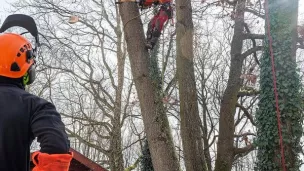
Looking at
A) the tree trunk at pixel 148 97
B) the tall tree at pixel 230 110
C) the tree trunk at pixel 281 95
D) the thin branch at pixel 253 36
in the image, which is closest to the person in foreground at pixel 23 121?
the tree trunk at pixel 148 97

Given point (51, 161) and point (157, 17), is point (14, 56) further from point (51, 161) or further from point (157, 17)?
point (157, 17)

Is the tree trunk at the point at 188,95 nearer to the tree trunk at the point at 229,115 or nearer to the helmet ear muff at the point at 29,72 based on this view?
the tree trunk at the point at 229,115

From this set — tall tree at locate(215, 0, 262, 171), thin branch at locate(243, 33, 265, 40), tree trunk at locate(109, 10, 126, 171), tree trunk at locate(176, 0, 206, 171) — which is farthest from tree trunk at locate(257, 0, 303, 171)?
tree trunk at locate(109, 10, 126, 171)

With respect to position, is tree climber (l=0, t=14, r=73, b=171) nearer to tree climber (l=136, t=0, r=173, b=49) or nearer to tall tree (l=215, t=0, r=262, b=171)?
tree climber (l=136, t=0, r=173, b=49)

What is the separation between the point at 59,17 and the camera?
55.6 feet

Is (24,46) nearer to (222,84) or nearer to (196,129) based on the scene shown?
(196,129)

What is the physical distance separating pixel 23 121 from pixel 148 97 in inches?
→ 166

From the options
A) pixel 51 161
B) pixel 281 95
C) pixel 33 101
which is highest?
pixel 281 95

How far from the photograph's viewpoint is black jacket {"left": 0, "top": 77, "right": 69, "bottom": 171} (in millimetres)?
1755

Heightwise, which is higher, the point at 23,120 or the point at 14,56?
the point at 14,56

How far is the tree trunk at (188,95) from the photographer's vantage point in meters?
5.82

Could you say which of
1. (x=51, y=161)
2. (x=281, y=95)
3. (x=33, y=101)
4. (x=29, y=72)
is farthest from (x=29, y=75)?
(x=281, y=95)

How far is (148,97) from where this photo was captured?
6.02m

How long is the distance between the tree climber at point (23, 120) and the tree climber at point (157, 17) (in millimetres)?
4294
